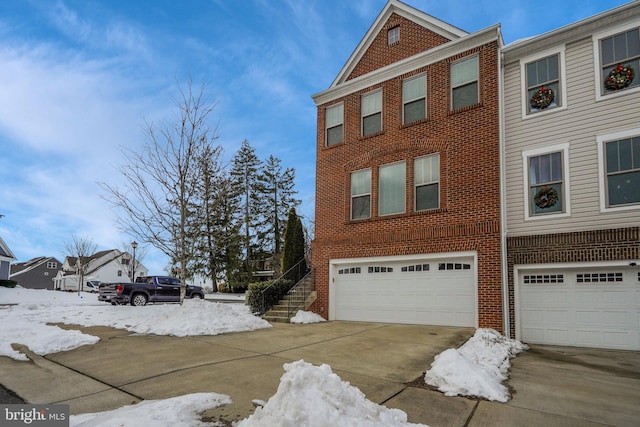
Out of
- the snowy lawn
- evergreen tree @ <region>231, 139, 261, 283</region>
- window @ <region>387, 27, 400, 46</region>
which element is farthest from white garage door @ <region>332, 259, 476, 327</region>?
evergreen tree @ <region>231, 139, 261, 283</region>

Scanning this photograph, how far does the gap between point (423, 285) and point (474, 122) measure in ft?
16.5

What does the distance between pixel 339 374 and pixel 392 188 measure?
7.72 m

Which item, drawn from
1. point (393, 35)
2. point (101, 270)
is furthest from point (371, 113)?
point (101, 270)

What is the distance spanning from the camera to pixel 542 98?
10.1m

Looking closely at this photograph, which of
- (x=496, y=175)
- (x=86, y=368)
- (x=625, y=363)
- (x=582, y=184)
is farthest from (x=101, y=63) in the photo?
(x=625, y=363)

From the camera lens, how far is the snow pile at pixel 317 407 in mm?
3125

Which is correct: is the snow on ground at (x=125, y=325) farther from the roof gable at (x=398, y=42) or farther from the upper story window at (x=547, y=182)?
the roof gable at (x=398, y=42)

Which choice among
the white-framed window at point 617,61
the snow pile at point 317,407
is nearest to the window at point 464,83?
the white-framed window at point 617,61

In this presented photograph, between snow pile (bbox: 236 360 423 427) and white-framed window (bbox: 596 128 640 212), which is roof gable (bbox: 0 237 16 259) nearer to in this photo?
snow pile (bbox: 236 360 423 427)

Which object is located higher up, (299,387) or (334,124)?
(334,124)

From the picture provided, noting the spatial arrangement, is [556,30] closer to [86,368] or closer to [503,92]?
[503,92]

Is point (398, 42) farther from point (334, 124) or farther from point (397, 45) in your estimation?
point (334, 124)

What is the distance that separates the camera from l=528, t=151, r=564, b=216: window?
9.48 metres

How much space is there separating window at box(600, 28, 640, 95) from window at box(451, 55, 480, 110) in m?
2.97
